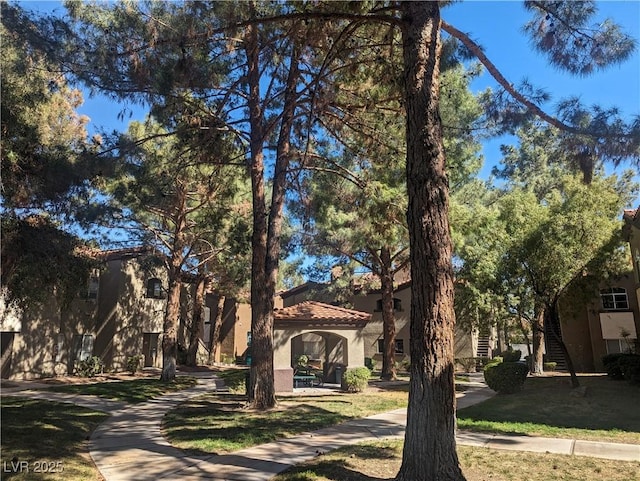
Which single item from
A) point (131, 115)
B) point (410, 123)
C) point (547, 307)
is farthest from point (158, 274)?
point (410, 123)

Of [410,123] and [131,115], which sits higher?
[131,115]

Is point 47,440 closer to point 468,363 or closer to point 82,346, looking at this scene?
point 82,346

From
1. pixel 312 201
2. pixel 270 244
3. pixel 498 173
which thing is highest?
pixel 498 173

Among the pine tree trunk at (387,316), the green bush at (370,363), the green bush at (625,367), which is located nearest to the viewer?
the green bush at (625,367)

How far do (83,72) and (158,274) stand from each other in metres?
21.5

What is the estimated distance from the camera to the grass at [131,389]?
1644cm

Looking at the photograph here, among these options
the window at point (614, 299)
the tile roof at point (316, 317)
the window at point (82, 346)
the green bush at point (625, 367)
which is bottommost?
the green bush at point (625, 367)

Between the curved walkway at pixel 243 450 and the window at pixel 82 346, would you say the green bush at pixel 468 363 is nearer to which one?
the curved walkway at pixel 243 450

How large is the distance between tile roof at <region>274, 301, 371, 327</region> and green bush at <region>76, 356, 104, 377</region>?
A: 11954mm

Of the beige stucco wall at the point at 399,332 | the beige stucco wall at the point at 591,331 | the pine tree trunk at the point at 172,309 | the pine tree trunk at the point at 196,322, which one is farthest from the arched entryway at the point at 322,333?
the beige stucco wall at the point at 591,331

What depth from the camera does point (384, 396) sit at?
1672 centimetres

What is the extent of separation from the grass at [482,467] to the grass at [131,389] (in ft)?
33.7

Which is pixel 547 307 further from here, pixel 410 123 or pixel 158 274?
pixel 158 274

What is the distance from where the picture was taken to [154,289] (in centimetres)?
3002
